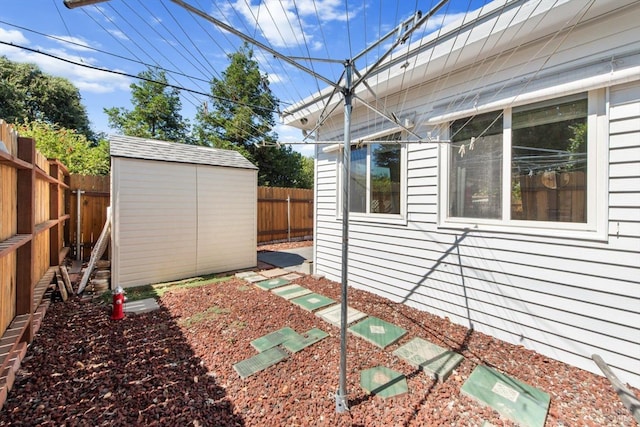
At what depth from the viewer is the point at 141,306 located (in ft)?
12.4

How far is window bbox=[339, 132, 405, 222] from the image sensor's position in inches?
158

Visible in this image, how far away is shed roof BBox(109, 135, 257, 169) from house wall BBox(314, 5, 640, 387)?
145 inches

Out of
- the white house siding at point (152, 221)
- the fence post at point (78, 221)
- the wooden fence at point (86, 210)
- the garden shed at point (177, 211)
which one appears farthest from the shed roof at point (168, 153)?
the fence post at point (78, 221)

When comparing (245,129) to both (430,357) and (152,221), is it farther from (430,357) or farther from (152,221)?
(430,357)

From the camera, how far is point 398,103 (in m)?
3.86

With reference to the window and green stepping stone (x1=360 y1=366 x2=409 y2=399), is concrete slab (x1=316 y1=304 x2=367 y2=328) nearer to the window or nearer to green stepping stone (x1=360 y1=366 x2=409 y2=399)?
green stepping stone (x1=360 y1=366 x2=409 y2=399)

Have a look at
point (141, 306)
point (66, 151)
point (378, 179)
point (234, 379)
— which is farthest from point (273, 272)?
point (66, 151)

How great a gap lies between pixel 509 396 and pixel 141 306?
4403 millimetres

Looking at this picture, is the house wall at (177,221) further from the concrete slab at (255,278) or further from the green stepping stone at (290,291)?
the green stepping stone at (290,291)

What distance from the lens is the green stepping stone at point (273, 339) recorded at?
9.02 ft

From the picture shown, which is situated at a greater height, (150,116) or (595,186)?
(150,116)

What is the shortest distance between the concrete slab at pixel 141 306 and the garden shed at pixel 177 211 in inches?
35.4

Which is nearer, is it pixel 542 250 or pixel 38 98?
pixel 542 250

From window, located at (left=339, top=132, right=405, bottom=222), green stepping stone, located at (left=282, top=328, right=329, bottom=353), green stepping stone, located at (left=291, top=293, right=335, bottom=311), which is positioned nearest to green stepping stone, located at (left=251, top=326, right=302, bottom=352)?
green stepping stone, located at (left=282, top=328, right=329, bottom=353)
